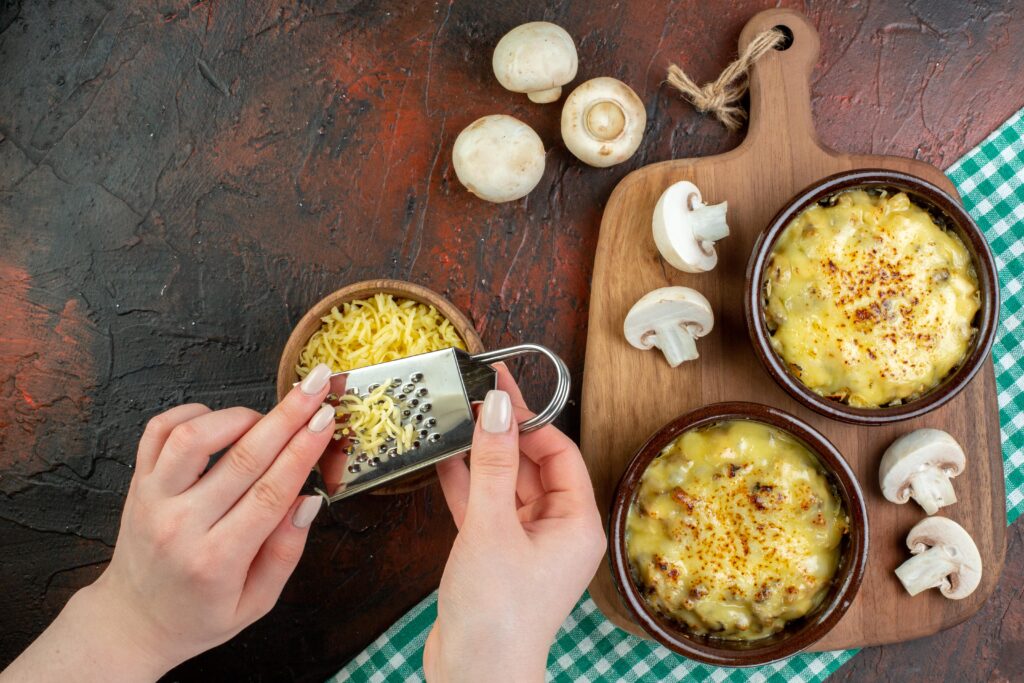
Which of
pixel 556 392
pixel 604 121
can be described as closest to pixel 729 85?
pixel 604 121

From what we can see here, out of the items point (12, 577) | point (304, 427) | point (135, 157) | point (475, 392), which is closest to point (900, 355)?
point (475, 392)

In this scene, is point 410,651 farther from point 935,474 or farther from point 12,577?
point 935,474

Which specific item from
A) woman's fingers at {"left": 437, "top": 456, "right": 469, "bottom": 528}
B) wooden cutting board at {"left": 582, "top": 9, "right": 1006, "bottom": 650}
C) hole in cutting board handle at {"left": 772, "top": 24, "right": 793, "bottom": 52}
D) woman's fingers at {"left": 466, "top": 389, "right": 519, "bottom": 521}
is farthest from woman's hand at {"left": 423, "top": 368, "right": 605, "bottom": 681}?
hole in cutting board handle at {"left": 772, "top": 24, "right": 793, "bottom": 52}

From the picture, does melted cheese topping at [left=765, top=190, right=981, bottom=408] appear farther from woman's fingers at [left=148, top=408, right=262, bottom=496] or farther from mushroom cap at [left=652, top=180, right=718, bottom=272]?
woman's fingers at [left=148, top=408, right=262, bottom=496]

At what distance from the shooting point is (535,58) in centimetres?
221

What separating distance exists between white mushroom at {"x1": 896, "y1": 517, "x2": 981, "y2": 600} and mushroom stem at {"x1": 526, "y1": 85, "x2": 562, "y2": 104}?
160cm

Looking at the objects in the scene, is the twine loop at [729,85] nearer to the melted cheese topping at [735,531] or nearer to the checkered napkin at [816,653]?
the checkered napkin at [816,653]

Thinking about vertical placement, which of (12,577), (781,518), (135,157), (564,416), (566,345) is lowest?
(12,577)

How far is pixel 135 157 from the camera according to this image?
238 cm

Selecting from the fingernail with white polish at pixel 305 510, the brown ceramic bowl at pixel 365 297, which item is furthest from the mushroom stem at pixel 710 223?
the fingernail with white polish at pixel 305 510

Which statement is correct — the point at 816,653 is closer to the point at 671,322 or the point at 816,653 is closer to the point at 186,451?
the point at 671,322

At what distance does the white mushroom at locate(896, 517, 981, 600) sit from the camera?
216cm

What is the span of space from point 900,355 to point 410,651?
1582mm

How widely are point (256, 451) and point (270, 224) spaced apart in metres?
0.88
